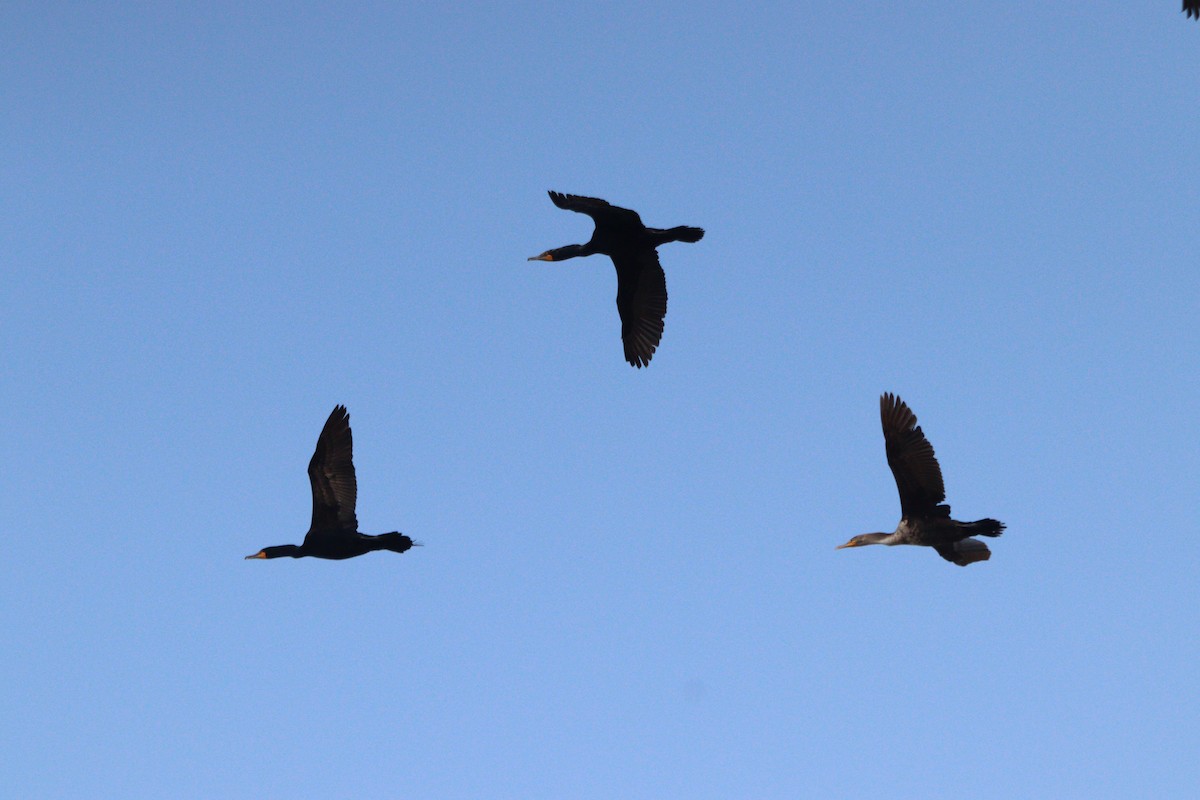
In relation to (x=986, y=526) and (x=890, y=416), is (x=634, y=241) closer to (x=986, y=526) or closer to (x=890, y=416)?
(x=890, y=416)

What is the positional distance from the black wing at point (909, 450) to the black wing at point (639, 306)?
15.8ft

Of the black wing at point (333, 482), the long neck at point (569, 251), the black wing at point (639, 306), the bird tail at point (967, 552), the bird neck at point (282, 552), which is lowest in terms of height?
the bird tail at point (967, 552)

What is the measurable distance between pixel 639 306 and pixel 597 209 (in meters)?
2.47

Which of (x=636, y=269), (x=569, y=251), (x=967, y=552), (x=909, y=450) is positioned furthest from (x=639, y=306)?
(x=967, y=552)

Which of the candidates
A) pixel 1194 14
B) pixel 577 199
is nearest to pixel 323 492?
pixel 577 199

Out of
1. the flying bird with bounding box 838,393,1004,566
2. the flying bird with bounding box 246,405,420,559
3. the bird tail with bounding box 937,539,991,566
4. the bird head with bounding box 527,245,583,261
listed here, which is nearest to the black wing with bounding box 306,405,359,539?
the flying bird with bounding box 246,405,420,559

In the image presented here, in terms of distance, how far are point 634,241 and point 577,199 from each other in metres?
2.43

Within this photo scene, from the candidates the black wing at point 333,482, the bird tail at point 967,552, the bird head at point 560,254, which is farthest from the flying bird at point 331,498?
the bird tail at point 967,552

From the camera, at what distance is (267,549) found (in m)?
26.3

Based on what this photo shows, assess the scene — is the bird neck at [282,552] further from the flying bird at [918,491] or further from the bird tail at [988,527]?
the bird tail at [988,527]

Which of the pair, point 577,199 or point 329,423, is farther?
point 329,423

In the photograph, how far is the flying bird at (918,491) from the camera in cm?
2247

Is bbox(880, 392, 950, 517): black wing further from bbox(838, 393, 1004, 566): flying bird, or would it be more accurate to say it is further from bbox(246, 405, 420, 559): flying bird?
bbox(246, 405, 420, 559): flying bird

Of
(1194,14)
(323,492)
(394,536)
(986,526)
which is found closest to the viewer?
(1194,14)
